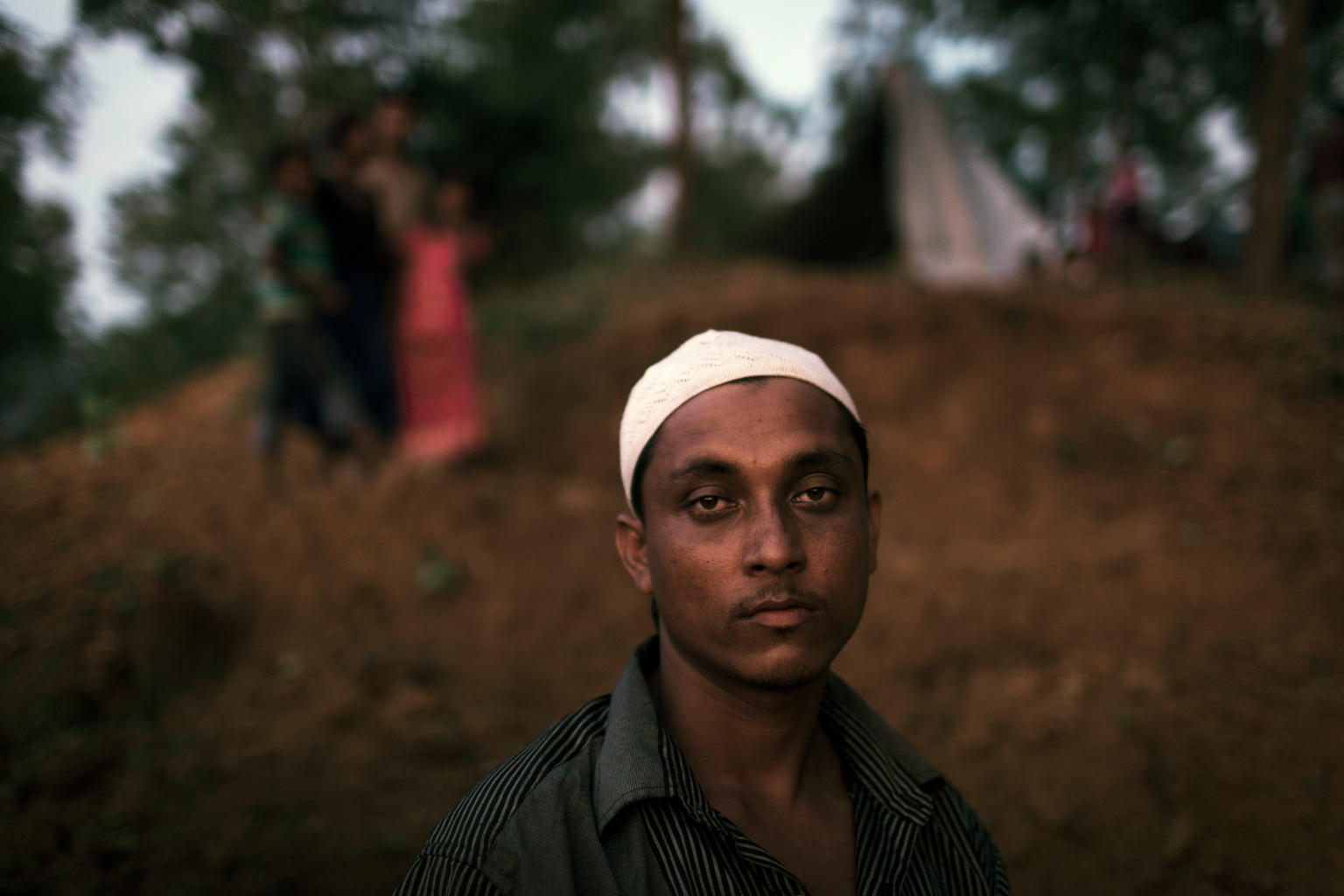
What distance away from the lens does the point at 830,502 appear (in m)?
1.43

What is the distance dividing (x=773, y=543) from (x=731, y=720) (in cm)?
38

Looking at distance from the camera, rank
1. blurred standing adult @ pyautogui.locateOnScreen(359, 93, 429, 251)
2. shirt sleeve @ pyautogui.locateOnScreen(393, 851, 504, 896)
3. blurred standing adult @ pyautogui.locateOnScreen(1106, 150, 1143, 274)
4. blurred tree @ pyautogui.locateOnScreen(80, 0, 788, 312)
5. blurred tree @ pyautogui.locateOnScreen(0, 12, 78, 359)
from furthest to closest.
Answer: blurred standing adult @ pyautogui.locateOnScreen(1106, 150, 1143, 274)
blurred standing adult @ pyautogui.locateOnScreen(359, 93, 429, 251)
blurred tree @ pyautogui.locateOnScreen(80, 0, 788, 312)
blurred tree @ pyautogui.locateOnScreen(0, 12, 78, 359)
shirt sleeve @ pyautogui.locateOnScreen(393, 851, 504, 896)

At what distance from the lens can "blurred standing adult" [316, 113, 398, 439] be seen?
4.74 m

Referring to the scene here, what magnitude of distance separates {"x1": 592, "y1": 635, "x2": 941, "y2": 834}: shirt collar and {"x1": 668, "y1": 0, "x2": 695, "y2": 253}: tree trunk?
27.5 feet

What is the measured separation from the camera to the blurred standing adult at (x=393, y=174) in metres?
4.97

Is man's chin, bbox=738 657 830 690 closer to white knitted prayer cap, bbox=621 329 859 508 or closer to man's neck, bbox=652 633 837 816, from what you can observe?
man's neck, bbox=652 633 837 816

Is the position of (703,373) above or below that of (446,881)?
above

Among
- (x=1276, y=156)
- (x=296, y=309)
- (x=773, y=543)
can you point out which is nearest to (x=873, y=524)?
(x=773, y=543)

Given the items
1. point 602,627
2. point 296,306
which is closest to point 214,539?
point 296,306

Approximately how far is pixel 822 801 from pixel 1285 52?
7.77 metres

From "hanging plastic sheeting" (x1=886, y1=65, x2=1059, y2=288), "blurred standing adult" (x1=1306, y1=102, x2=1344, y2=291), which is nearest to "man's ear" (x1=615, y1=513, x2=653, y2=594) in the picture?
"blurred standing adult" (x1=1306, y1=102, x2=1344, y2=291)

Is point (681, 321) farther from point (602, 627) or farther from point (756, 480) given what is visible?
point (756, 480)

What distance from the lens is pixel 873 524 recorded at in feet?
5.42

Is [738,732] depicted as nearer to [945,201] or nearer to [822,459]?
[822,459]
